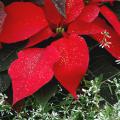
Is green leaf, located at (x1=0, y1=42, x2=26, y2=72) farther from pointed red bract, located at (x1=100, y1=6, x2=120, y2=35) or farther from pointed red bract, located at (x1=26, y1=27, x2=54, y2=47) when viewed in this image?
pointed red bract, located at (x1=100, y1=6, x2=120, y2=35)

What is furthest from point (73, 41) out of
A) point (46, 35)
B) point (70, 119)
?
point (70, 119)

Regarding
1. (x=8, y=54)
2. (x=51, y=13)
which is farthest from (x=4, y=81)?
(x=51, y=13)

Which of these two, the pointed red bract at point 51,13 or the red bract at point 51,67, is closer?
the red bract at point 51,67

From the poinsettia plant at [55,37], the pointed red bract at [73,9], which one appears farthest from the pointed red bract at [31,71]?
the pointed red bract at [73,9]

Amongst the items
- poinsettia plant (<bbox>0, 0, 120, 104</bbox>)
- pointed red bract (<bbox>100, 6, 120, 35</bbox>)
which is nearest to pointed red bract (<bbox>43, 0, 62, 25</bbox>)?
poinsettia plant (<bbox>0, 0, 120, 104</bbox>)

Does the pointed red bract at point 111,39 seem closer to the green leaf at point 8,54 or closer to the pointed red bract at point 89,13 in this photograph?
the pointed red bract at point 89,13

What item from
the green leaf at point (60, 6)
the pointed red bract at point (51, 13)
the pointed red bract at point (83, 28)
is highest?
the green leaf at point (60, 6)

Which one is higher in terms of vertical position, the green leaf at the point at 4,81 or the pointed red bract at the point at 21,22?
the pointed red bract at the point at 21,22
